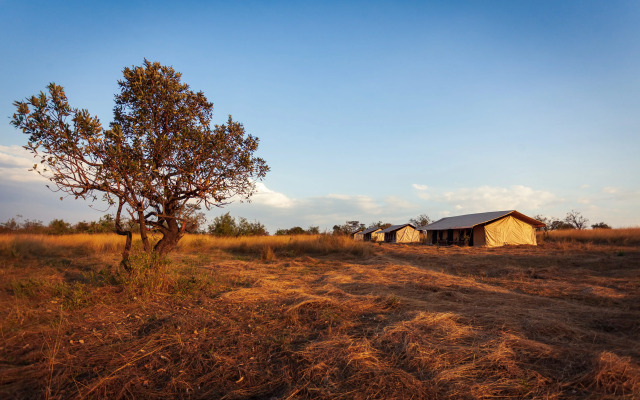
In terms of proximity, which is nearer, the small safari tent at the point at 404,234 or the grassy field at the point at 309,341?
the grassy field at the point at 309,341

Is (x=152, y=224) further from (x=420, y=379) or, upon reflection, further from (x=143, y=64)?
(x=420, y=379)

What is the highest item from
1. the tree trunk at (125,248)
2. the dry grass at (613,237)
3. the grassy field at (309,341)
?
the dry grass at (613,237)

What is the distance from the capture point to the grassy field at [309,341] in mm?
2609

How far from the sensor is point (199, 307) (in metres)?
4.91

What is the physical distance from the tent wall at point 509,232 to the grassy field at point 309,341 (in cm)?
1775

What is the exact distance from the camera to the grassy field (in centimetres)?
261

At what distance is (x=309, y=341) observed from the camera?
3.57 metres

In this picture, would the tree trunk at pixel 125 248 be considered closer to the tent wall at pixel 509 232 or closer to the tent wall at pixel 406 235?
the tent wall at pixel 509 232

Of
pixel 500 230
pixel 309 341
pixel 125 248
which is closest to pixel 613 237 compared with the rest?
pixel 500 230

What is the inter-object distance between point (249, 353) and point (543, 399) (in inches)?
101

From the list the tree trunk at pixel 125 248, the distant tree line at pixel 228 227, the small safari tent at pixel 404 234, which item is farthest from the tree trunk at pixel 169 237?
the small safari tent at pixel 404 234

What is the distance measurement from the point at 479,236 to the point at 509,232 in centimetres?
238

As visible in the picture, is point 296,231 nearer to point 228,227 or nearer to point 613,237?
point 228,227

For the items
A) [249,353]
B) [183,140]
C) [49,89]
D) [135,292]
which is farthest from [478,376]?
[49,89]
